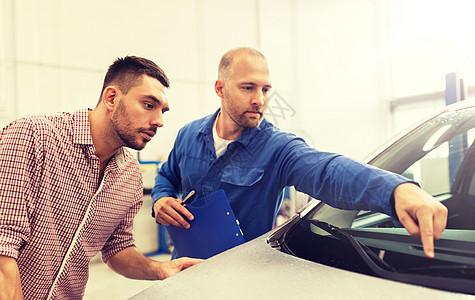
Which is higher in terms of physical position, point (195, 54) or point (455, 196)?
point (195, 54)

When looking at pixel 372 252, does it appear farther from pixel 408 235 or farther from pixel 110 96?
pixel 110 96

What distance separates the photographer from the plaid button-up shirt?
3.25 ft

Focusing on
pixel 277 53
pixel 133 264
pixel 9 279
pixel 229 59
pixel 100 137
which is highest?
pixel 277 53

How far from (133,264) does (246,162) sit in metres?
0.59

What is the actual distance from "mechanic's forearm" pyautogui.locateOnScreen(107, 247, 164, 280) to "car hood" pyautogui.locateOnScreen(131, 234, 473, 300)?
40 centimetres

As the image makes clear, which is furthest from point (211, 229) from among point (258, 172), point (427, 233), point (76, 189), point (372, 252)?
point (427, 233)

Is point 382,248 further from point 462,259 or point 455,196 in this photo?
point 455,196

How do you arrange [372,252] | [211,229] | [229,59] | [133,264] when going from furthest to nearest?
[229,59], [133,264], [211,229], [372,252]

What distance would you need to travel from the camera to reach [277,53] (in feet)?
19.4

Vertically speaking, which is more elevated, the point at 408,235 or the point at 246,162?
the point at 246,162

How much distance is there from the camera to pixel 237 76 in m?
1.40

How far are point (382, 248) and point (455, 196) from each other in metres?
0.49

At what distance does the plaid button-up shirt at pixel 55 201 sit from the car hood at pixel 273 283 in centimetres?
46

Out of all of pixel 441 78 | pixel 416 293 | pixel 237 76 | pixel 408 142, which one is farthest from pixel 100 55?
pixel 441 78
